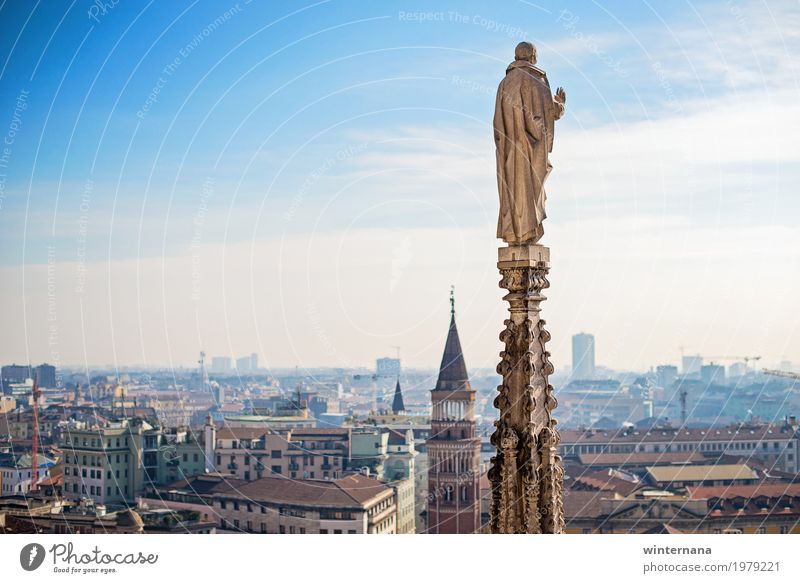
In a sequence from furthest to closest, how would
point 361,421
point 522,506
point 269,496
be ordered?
point 361,421 < point 269,496 < point 522,506

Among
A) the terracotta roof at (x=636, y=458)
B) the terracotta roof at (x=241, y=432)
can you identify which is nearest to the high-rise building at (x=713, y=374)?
the terracotta roof at (x=636, y=458)

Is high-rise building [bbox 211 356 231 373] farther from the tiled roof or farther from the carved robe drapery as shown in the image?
the carved robe drapery

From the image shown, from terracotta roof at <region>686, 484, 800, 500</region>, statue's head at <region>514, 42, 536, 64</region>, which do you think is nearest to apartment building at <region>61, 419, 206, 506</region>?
terracotta roof at <region>686, 484, 800, 500</region>

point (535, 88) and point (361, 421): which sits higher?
point (535, 88)

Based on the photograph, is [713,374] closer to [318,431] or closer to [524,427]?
[318,431]

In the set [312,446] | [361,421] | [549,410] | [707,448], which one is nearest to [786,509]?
[707,448]
